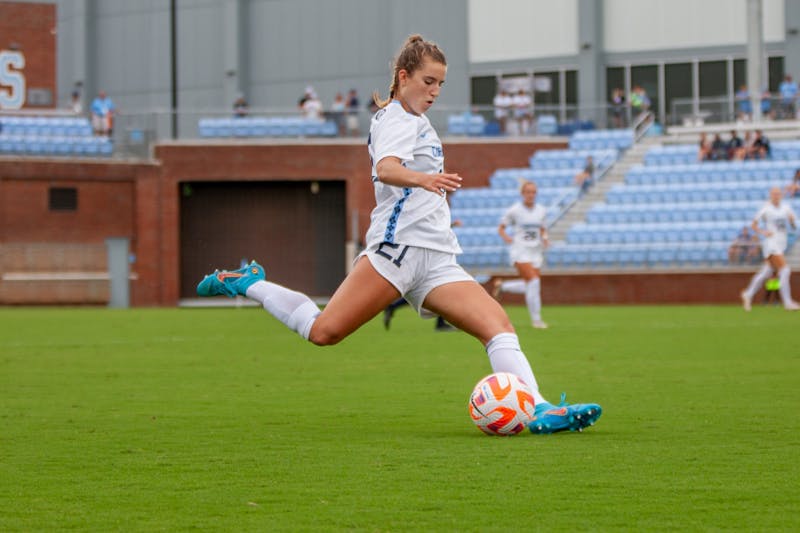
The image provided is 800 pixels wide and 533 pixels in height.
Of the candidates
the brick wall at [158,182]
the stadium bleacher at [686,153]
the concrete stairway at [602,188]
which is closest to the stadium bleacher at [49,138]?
the brick wall at [158,182]

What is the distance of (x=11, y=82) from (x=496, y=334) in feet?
113

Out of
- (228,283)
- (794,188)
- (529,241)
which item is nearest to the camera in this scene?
(228,283)

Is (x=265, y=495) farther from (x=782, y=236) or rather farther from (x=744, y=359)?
(x=782, y=236)

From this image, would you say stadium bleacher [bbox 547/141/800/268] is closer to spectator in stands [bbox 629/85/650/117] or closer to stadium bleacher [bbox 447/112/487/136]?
spectator in stands [bbox 629/85/650/117]

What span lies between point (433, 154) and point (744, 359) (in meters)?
7.31

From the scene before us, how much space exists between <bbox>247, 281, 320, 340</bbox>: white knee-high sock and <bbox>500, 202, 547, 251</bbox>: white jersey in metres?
13.0

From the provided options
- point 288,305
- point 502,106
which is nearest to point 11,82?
point 502,106

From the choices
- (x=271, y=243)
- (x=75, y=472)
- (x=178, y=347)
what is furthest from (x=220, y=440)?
(x=271, y=243)

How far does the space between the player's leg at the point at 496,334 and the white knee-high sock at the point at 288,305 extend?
701mm

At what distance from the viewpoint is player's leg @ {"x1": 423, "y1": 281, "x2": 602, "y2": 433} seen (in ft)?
25.3

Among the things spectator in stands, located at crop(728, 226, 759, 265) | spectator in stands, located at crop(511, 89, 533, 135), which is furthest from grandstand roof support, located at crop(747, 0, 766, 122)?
spectator in stands, located at crop(728, 226, 759, 265)

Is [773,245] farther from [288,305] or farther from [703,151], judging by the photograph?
[288,305]

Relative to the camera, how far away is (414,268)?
25.3 feet

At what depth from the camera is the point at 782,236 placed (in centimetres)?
2581
